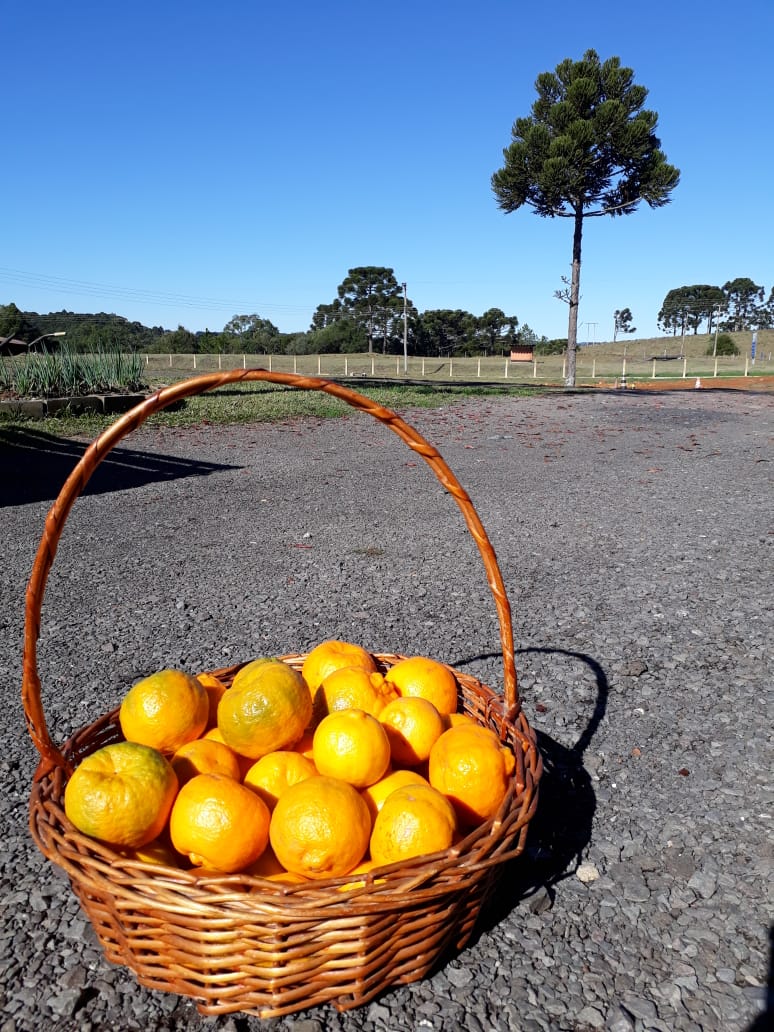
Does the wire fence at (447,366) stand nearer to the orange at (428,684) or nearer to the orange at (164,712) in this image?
the orange at (428,684)

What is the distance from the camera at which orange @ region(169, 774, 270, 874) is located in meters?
1.52

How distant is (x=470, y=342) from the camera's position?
74.3 meters

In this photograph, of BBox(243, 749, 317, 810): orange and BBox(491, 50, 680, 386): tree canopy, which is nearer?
BBox(243, 749, 317, 810): orange

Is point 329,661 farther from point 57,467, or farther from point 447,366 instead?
point 447,366

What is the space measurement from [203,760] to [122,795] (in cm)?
25

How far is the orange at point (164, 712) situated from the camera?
6.02 feet

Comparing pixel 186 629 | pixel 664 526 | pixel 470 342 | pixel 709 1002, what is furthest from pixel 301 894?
pixel 470 342

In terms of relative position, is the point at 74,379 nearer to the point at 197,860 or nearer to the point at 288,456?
the point at 288,456

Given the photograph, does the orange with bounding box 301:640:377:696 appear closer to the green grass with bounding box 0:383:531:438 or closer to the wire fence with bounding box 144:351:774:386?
the green grass with bounding box 0:383:531:438

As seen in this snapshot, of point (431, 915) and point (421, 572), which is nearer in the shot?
point (431, 915)

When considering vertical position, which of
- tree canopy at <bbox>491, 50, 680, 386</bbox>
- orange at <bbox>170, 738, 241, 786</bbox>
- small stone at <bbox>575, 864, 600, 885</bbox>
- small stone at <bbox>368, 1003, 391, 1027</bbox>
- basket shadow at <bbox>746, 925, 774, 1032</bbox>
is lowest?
small stone at <bbox>575, 864, 600, 885</bbox>

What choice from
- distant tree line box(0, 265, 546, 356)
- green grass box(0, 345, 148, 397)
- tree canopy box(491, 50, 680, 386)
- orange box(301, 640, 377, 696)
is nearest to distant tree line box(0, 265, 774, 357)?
distant tree line box(0, 265, 546, 356)

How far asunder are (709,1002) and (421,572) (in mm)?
3179

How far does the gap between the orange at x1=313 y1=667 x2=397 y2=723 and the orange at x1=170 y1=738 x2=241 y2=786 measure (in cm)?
31
